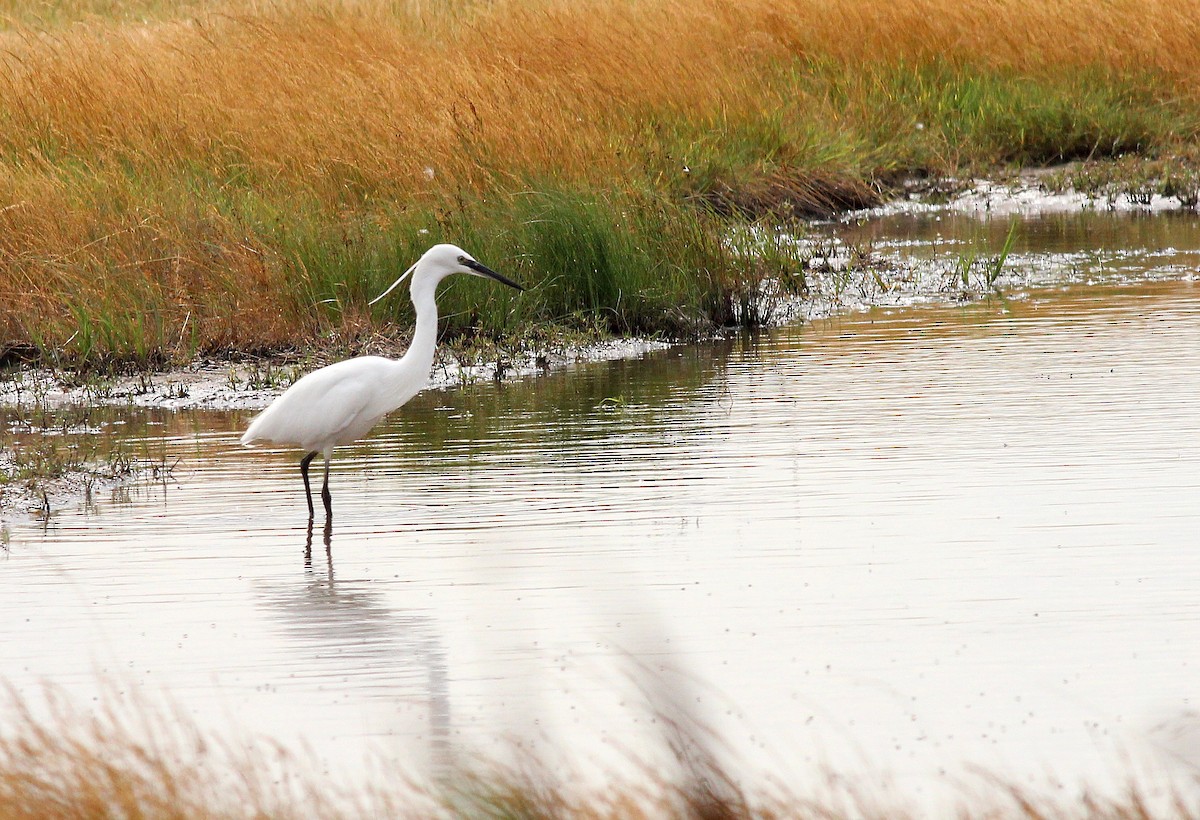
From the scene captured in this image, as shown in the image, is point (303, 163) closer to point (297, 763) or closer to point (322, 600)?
point (322, 600)

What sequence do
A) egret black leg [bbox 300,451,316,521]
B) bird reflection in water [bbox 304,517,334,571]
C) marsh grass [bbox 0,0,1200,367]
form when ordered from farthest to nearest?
1. marsh grass [bbox 0,0,1200,367]
2. egret black leg [bbox 300,451,316,521]
3. bird reflection in water [bbox 304,517,334,571]

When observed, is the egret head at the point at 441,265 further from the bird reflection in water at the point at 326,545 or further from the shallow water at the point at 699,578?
the bird reflection in water at the point at 326,545

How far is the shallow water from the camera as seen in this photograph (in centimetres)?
474

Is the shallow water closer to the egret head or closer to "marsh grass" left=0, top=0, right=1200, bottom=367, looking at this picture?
the egret head

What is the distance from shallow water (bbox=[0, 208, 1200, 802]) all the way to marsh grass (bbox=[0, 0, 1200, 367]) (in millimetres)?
1353

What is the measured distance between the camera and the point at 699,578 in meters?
6.14

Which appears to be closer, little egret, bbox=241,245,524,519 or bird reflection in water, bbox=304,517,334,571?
bird reflection in water, bbox=304,517,334,571

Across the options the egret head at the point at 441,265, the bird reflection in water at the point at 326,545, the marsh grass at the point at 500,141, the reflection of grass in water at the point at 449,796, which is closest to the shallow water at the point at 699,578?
the bird reflection in water at the point at 326,545

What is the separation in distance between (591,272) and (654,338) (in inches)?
22.1

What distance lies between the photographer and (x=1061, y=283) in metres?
13.0

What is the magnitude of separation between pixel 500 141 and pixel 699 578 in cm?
665

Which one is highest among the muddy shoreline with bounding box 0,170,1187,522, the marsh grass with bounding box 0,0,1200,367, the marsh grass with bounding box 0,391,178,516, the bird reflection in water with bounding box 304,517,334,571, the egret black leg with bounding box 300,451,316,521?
the marsh grass with bounding box 0,0,1200,367

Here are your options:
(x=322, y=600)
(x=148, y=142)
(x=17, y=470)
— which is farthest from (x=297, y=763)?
(x=148, y=142)

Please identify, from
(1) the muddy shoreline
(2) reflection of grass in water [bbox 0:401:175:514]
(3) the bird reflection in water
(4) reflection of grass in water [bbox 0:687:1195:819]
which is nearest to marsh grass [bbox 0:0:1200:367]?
(1) the muddy shoreline
